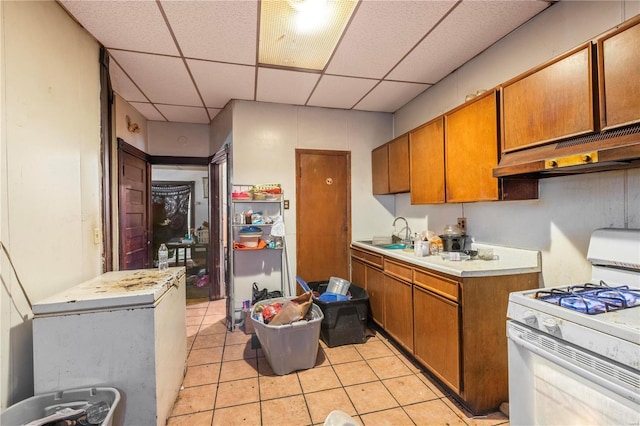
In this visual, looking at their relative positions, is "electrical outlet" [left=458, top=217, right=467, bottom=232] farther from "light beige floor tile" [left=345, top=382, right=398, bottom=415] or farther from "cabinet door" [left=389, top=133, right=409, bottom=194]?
"light beige floor tile" [left=345, top=382, right=398, bottom=415]

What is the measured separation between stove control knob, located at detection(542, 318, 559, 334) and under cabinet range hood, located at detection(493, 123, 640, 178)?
0.74 metres

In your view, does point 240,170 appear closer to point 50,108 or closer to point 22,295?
point 50,108

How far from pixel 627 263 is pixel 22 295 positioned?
3.08 meters

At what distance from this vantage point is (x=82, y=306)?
1.42 metres

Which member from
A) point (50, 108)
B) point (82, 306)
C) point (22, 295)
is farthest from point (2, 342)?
point (50, 108)

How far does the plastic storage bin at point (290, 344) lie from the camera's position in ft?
7.21

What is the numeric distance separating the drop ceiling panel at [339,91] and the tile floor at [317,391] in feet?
8.60

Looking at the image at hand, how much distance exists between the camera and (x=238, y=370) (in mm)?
2373

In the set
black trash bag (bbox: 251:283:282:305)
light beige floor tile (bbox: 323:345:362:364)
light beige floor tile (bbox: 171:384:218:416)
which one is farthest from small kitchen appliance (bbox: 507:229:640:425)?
black trash bag (bbox: 251:283:282:305)

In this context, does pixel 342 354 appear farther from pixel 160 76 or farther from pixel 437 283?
pixel 160 76

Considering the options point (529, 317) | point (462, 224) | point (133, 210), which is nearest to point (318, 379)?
point (529, 317)

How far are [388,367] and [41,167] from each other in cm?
274

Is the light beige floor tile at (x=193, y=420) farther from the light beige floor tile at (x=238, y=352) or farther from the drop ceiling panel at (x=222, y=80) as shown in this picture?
the drop ceiling panel at (x=222, y=80)

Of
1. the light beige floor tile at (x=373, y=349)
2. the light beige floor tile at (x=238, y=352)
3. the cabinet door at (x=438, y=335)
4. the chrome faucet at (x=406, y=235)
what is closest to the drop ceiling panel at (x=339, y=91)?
the chrome faucet at (x=406, y=235)
